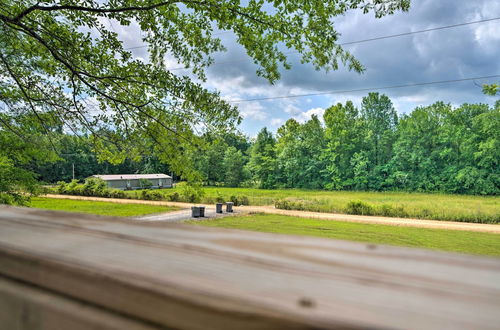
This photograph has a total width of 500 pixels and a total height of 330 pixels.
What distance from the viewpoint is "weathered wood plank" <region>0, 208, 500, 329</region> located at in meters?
0.33

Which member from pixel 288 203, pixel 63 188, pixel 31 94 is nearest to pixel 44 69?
pixel 31 94

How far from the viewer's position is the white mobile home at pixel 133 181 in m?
50.3

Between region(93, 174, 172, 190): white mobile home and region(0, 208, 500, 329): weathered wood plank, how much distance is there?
51811 millimetres

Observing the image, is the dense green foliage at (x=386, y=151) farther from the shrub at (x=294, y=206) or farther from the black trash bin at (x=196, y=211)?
the black trash bin at (x=196, y=211)

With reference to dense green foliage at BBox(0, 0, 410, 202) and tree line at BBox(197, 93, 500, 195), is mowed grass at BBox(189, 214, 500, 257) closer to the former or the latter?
dense green foliage at BBox(0, 0, 410, 202)

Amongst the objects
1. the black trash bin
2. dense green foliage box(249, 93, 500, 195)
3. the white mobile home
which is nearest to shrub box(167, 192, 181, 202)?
the black trash bin

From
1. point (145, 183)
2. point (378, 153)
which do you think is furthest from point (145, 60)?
point (145, 183)

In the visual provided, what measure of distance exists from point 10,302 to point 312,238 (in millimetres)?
479

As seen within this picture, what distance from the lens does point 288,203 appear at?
27.0 m

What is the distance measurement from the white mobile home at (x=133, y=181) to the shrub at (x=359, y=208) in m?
36.2

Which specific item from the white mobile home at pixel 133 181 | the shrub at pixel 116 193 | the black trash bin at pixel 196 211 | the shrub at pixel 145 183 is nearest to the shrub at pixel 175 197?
the shrub at pixel 116 193

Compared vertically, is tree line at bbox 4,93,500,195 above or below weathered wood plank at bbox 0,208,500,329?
above

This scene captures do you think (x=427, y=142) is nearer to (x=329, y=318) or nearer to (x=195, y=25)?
(x=195, y=25)

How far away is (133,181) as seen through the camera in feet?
175
